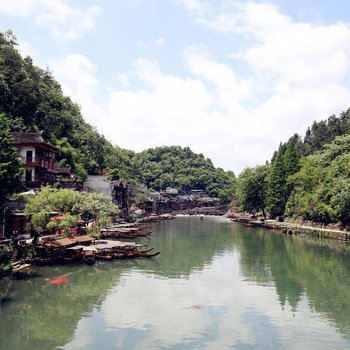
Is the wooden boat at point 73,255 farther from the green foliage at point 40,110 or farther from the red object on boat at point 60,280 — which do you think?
the green foliage at point 40,110

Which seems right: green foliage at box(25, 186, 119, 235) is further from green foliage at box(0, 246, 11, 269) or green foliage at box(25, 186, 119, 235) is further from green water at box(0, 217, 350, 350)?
green foliage at box(0, 246, 11, 269)

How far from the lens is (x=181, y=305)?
27.0m

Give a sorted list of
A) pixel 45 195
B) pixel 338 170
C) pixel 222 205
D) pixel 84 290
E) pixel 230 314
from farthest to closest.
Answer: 1. pixel 222 205
2. pixel 338 170
3. pixel 45 195
4. pixel 84 290
5. pixel 230 314

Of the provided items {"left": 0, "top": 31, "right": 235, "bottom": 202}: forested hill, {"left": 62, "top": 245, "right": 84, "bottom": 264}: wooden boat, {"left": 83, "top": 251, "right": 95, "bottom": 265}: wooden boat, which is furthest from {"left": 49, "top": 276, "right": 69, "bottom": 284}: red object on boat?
{"left": 0, "top": 31, "right": 235, "bottom": 202}: forested hill

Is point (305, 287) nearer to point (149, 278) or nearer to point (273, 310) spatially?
point (273, 310)

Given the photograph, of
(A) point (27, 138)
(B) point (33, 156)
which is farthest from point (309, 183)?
(A) point (27, 138)

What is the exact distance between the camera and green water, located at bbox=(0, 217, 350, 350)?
21172mm

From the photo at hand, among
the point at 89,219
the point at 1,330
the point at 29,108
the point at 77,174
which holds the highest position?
the point at 29,108

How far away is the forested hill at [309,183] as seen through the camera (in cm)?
6875

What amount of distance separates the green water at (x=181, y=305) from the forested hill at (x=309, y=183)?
24334mm

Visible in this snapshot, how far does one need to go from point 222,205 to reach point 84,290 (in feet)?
475

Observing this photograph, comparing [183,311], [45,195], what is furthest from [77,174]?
[183,311]

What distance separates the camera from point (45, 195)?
3975 centimetres

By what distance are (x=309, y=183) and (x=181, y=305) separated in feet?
202
